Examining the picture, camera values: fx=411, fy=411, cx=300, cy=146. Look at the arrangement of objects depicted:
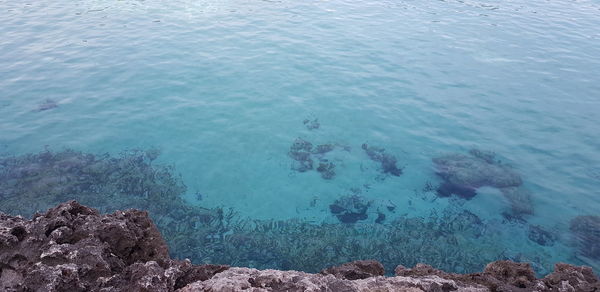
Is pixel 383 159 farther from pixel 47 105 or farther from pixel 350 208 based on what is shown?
pixel 47 105

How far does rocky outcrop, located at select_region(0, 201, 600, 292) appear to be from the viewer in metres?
4.26

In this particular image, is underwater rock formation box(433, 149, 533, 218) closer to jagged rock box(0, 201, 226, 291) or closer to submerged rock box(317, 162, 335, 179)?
submerged rock box(317, 162, 335, 179)

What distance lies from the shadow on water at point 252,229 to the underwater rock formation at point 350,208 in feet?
0.09

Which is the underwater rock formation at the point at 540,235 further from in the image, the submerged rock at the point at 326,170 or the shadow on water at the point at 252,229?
the submerged rock at the point at 326,170

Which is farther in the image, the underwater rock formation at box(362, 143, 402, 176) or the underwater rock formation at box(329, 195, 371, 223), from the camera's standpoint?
the underwater rock formation at box(362, 143, 402, 176)

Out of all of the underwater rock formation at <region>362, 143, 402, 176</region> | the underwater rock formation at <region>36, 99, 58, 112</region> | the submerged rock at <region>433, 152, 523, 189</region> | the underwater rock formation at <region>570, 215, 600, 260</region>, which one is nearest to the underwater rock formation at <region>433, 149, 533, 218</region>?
the submerged rock at <region>433, 152, 523, 189</region>

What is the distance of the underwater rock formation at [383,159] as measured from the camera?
11.4m

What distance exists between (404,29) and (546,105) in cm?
828

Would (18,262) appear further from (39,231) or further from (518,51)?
(518,51)

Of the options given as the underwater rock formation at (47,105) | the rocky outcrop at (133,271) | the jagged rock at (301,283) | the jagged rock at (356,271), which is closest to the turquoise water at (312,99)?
the underwater rock formation at (47,105)

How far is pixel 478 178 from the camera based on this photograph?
11.1 metres

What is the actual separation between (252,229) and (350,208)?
97.6 inches

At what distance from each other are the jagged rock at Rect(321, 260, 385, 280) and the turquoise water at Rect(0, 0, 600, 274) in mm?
4022

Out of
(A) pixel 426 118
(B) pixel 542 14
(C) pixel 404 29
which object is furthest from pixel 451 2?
(A) pixel 426 118
